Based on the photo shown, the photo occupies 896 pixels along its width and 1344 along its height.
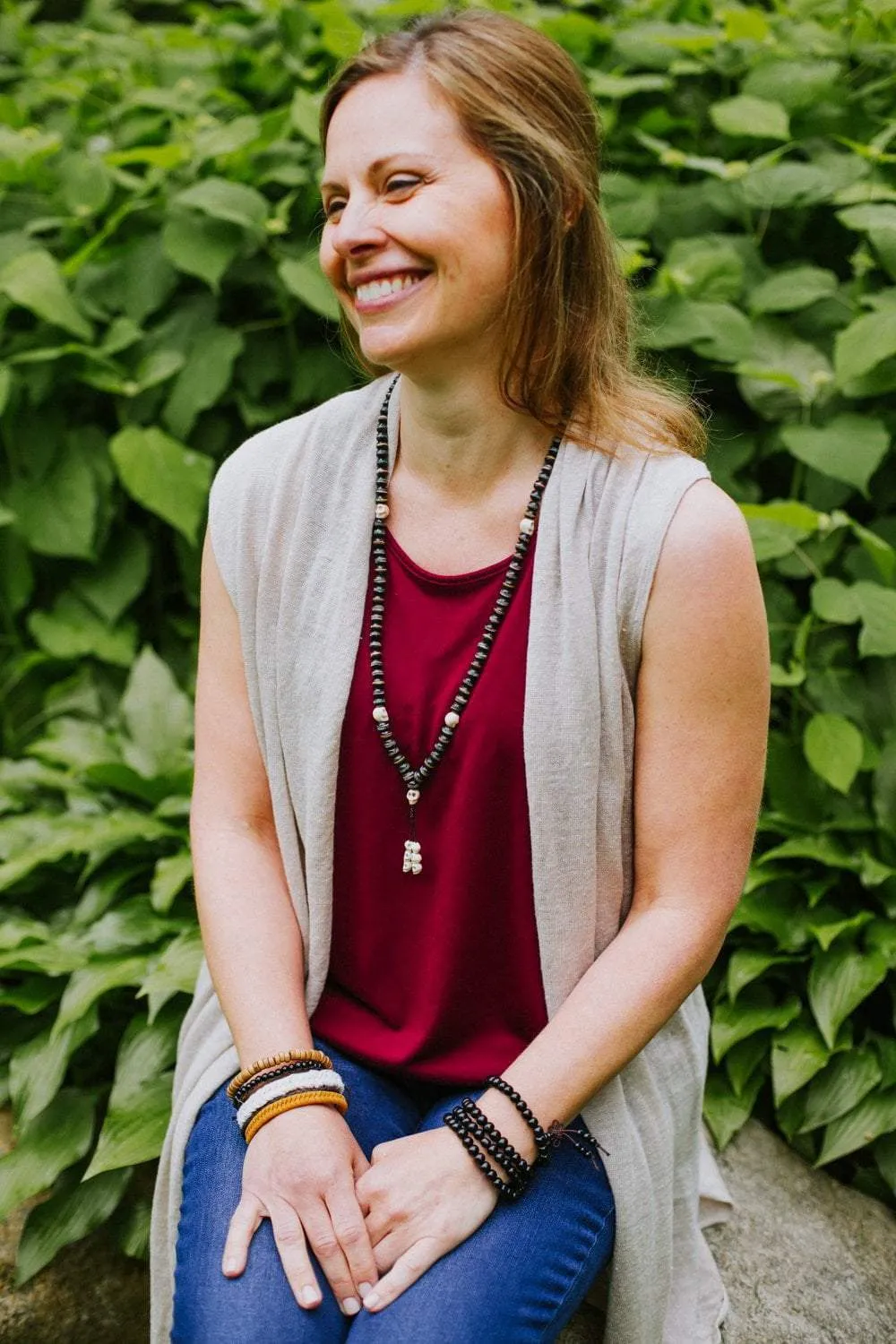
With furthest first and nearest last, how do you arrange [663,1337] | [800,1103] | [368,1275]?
[800,1103]
[663,1337]
[368,1275]

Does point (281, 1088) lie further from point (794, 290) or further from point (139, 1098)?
point (794, 290)

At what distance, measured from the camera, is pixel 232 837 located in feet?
6.34

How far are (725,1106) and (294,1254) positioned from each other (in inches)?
43.4

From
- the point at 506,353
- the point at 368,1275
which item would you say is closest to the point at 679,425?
the point at 506,353

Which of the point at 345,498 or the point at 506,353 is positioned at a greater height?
Result: the point at 506,353

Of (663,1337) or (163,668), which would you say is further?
(163,668)

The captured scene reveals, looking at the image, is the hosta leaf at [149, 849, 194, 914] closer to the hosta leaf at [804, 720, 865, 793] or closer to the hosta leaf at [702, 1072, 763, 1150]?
the hosta leaf at [702, 1072, 763, 1150]

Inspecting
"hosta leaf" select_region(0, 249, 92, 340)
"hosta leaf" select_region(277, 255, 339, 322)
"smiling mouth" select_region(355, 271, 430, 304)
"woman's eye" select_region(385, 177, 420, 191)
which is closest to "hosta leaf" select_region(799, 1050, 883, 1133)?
"smiling mouth" select_region(355, 271, 430, 304)

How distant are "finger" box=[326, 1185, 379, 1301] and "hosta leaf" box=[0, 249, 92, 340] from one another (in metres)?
2.30

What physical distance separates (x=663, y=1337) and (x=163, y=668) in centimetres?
186

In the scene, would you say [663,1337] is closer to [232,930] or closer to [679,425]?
[232,930]

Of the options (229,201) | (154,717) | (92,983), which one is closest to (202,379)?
(229,201)

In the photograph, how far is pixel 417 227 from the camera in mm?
1647

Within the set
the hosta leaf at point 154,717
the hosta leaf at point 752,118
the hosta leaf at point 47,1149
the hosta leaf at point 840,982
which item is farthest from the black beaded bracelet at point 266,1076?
the hosta leaf at point 752,118
